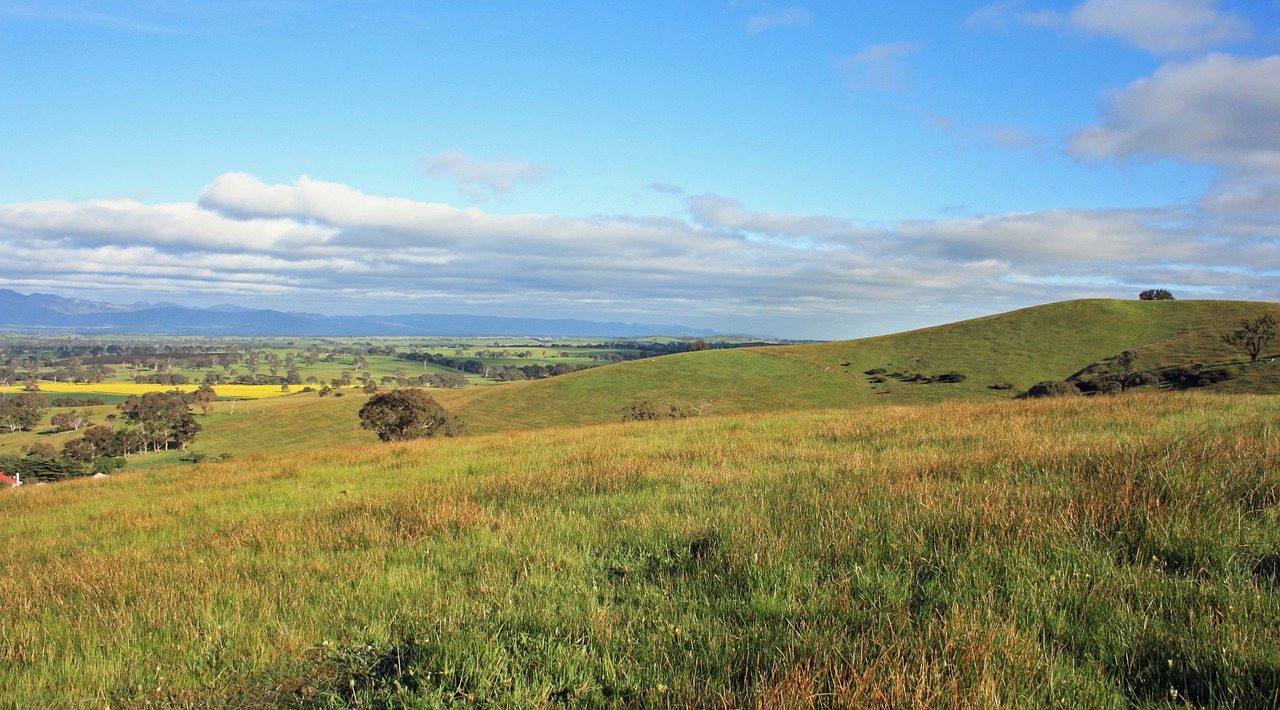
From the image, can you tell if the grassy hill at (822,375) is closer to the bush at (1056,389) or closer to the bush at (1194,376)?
the bush at (1194,376)

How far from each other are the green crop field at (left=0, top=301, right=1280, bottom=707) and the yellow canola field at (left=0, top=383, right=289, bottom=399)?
142 m

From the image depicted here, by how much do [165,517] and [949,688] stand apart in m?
11.0

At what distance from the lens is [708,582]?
4555 millimetres

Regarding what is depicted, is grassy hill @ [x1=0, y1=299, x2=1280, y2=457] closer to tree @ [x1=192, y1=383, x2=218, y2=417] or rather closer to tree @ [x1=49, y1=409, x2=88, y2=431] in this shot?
tree @ [x1=49, y1=409, x2=88, y2=431]

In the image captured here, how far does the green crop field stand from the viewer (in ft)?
10.4

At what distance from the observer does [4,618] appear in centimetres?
501

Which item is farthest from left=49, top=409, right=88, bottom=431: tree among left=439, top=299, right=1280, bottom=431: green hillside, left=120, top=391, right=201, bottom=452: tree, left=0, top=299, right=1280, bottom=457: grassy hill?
left=439, top=299, right=1280, bottom=431: green hillside

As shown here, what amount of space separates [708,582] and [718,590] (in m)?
0.16

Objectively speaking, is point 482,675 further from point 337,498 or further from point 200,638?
point 337,498

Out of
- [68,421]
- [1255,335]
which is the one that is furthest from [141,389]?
[1255,335]

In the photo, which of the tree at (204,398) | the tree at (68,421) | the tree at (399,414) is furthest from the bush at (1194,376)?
the tree at (68,421)

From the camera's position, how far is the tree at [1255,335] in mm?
62119

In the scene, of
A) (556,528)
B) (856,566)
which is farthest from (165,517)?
(856,566)

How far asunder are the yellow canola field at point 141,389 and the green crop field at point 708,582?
142306 millimetres
